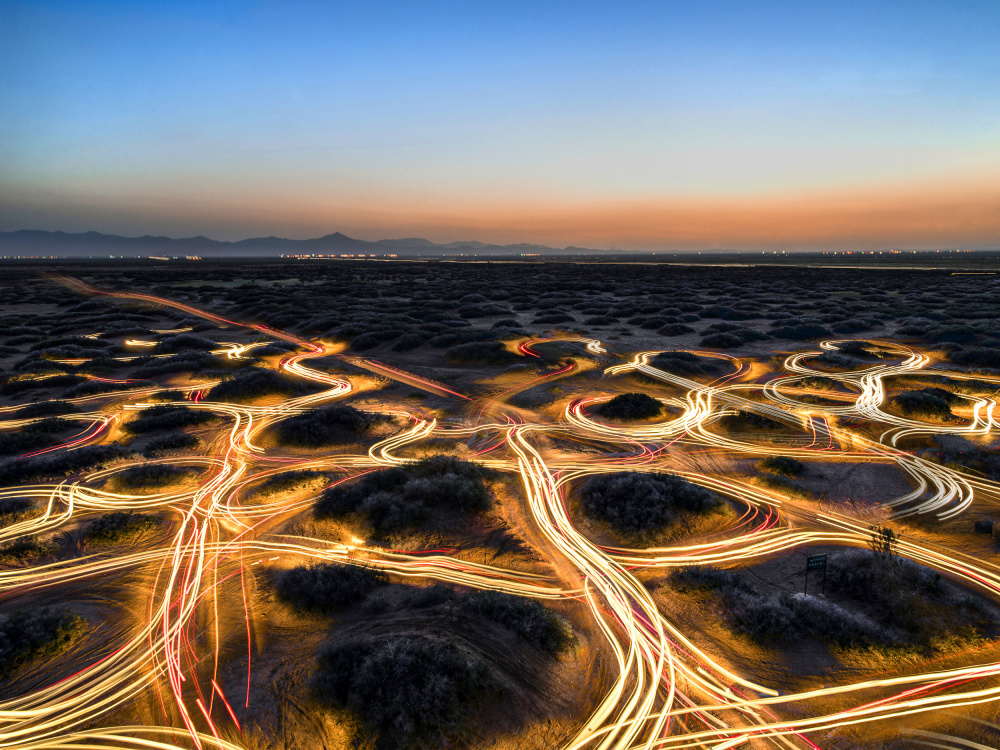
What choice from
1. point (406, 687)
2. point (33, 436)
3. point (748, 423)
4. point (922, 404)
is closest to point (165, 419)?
point (33, 436)

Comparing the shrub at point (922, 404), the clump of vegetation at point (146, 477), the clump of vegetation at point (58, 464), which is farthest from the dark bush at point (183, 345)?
the shrub at point (922, 404)

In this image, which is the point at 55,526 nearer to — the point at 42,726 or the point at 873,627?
the point at 42,726

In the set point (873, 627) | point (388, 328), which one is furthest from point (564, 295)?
point (873, 627)

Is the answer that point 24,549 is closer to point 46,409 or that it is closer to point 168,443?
point 168,443

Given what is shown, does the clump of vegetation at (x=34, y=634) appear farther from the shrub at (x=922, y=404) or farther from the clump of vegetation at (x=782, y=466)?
the shrub at (x=922, y=404)

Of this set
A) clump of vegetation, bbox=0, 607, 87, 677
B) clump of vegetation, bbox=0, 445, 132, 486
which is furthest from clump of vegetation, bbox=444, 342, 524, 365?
clump of vegetation, bbox=0, 607, 87, 677

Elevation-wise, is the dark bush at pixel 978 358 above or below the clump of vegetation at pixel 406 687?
above

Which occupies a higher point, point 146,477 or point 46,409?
point 46,409
